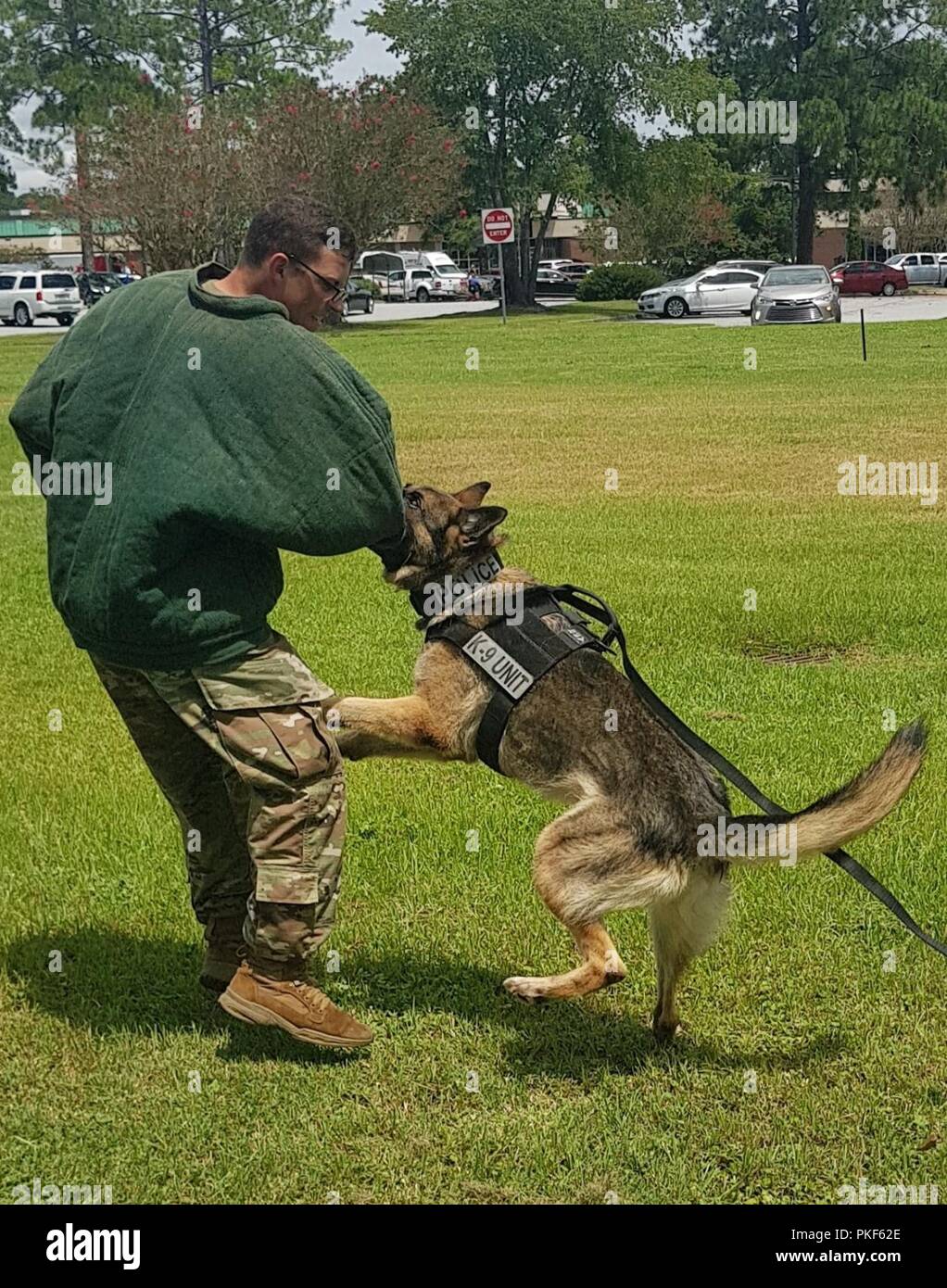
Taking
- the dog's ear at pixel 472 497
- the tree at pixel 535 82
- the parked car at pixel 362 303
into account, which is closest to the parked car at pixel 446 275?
the tree at pixel 535 82

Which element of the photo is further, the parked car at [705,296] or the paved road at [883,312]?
the parked car at [705,296]

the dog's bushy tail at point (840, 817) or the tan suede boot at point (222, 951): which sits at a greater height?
the dog's bushy tail at point (840, 817)

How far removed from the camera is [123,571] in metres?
3.90

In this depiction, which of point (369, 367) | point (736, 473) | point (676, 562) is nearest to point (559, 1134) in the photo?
point (676, 562)

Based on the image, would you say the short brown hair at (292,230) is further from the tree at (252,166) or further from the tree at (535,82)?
the tree at (535,82)

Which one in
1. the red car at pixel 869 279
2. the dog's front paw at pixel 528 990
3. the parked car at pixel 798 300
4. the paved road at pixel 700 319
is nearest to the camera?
the dog's front paw at pixel 528 990

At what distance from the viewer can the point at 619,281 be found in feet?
204

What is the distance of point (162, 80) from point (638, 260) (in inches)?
1030

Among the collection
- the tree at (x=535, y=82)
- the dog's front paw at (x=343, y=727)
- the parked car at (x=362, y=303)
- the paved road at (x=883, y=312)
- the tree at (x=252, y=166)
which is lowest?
the dog's front paw at (x=343, y=727)

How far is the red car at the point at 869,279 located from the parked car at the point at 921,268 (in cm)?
351

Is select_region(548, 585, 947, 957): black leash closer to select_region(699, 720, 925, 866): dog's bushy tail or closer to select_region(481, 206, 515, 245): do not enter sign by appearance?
select_region(699, 720, 925, 866): dog's bushy tail

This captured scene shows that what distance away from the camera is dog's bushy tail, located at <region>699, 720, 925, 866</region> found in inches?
158

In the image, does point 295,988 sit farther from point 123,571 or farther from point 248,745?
point 123,571

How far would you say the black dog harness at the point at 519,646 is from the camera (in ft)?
14.6
